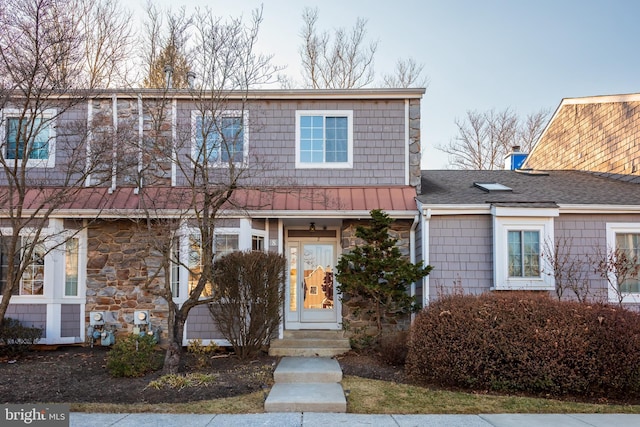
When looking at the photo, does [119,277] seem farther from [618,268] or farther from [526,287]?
[618,268]

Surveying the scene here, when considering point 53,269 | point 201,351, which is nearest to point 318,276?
point 201,351

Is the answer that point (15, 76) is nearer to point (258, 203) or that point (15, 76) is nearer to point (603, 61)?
point (258, 203)

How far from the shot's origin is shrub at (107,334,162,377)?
724 cm

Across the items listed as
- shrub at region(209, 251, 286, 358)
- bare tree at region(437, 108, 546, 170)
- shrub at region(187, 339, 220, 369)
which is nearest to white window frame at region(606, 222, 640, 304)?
shrub at region(209, 251, 286, 358)

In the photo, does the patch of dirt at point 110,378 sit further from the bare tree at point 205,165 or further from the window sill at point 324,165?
the window sill at point 324,165

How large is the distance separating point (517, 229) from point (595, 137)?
5.84 metres

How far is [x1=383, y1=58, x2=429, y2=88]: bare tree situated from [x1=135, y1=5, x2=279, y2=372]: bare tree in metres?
11.9

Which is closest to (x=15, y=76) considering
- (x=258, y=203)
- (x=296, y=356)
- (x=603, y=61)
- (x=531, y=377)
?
(x=258, y=203)

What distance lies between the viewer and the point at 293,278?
10836 millimetres

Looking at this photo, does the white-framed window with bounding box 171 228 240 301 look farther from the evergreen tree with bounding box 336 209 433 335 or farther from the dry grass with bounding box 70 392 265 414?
the dry grass with bounding box 70 392 265 414

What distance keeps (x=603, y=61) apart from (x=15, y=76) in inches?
559

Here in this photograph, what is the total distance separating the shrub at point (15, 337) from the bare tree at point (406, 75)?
621 inches

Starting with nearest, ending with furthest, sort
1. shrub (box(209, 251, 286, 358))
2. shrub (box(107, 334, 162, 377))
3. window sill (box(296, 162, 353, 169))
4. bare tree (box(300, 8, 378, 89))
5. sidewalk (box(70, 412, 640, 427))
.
→ sidewalk (box(70, 412, 640, 427))
shrub (box(107, 334, 162, 377))
shrub (box(209, 251, 286, 358))
window sill (box(296, 162, 353, 169))
bare tree (box(300, 8, 378, 89))

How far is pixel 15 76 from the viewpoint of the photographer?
7688 mm
